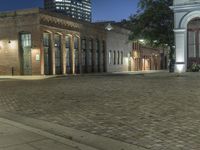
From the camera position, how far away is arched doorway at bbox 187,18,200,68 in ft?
116

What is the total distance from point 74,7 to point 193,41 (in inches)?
5631

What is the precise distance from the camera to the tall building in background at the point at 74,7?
539ft

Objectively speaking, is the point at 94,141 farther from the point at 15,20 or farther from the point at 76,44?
the point at 76,44

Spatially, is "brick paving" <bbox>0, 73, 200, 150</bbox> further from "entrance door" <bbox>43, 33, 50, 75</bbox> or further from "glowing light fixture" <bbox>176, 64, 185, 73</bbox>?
"entrance door" <bbox>43, 33, 50, 75</bbox>

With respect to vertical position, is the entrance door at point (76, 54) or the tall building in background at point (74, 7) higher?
the tall building in background at point (74, 7)

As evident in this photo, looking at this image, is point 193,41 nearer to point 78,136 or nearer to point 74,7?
point 78,136

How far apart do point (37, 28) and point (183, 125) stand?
34.6 m

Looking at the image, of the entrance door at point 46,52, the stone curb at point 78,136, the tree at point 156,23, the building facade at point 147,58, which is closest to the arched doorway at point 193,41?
the tree at point 156,23

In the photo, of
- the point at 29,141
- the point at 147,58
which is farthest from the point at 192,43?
the point at 147,58

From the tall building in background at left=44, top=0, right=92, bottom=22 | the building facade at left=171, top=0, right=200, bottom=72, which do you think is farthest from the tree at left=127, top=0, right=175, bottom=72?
the tall building in background at left=44, top=0, right=92, bottom=22

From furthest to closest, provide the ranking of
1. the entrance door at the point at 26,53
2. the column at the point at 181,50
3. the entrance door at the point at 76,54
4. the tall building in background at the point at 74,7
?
1. the tall building in background at the point at 74,7
2. the entrance door at the point at 76,54
3. the entrance door at the point at 26,53
4. the column at the point at 181,50

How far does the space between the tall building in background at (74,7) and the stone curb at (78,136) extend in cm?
14609

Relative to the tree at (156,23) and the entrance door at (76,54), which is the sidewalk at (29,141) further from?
the entrance door at (76,54)

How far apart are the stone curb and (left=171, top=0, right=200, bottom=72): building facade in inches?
1056
